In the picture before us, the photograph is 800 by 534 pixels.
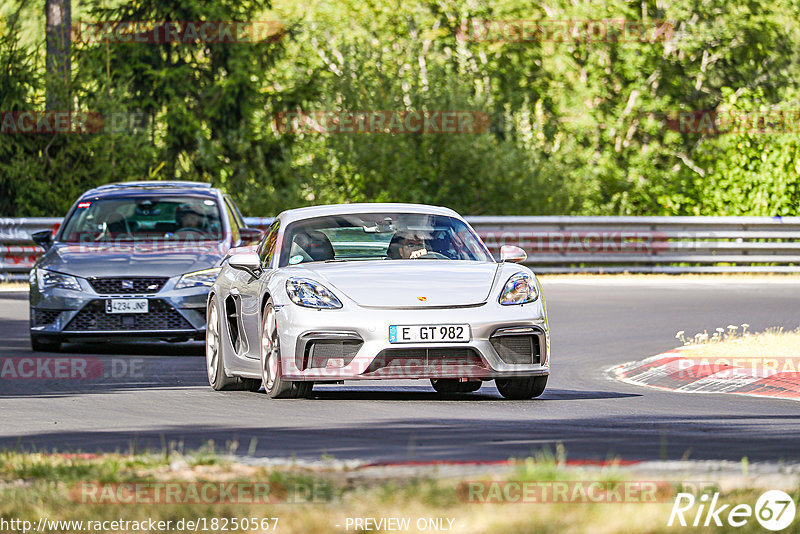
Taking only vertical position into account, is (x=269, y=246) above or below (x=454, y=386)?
above

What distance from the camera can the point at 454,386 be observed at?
41.5 ft

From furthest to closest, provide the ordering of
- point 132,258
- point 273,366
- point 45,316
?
1. point 132,258
2. point 45,316
3. point 273,366

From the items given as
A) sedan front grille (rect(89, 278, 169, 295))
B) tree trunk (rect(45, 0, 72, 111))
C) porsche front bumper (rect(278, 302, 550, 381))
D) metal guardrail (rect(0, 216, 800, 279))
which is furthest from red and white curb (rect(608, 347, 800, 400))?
tree trunk (rect(45, 0, 72, 111))

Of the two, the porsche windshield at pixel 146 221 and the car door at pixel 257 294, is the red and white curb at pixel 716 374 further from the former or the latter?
the porsche windshield at pixel 146 221

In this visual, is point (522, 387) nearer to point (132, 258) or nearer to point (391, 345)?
point (391, 345)

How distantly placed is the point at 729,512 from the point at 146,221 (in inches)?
479

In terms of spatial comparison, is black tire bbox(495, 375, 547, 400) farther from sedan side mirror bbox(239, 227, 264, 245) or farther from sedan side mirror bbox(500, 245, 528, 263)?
sedan side mirror bbox(239, 227, 264, 245)

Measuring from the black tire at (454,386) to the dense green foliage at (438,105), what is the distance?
19.9 meters

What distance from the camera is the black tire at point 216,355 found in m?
12.7

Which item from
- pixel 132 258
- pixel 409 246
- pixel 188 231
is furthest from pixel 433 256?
pixel 188 231

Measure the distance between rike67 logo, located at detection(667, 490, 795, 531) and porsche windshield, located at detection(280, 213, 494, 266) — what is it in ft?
19.6

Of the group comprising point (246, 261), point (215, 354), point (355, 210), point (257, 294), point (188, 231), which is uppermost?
point (355, 210)

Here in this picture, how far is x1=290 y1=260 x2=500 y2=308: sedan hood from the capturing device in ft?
35.6

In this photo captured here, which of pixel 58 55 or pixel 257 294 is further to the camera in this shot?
pixel 58 55
